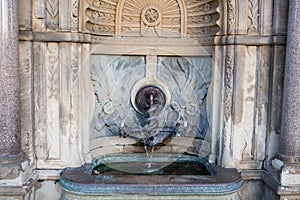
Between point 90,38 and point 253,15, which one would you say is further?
point 90,38

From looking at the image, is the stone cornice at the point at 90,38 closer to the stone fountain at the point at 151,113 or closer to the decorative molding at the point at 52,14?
the decorative molding at the point at 52,14

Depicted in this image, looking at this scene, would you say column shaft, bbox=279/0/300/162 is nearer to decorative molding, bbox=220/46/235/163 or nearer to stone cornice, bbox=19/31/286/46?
stone cornice, bbox=19/31/286/46

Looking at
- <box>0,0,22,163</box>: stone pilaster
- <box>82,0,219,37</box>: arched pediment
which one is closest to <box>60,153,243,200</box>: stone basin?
<box>0,0,22,163</box>: stone pilaster

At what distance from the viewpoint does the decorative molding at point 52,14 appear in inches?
166

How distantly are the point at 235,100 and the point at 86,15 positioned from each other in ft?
6.70

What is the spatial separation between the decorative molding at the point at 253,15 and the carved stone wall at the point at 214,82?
1cm

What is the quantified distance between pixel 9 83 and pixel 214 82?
2.38 metres

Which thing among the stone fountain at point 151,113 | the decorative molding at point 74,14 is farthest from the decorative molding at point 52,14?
the stone fountain at point 151,113

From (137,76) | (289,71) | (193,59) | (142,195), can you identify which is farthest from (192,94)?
(142,195)

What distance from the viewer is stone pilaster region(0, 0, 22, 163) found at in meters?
3.84

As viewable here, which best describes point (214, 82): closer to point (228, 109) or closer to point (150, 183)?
point (228, 109)

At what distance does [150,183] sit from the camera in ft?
12.6

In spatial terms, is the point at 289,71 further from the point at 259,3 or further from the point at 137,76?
the point at 137,76

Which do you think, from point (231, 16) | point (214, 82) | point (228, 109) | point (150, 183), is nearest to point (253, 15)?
point (231, 16)
